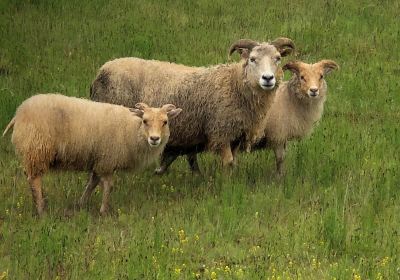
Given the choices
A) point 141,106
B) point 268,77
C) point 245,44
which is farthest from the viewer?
point 245,44

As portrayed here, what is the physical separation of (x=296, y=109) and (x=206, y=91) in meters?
1.21

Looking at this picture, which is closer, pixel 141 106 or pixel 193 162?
pixel 141 106

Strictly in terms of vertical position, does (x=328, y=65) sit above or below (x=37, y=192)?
above

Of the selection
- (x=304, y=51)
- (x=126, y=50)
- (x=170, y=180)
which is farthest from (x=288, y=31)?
(x=170, y=180)

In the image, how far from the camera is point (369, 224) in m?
8.11

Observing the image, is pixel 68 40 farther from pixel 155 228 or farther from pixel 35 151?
pixel 155 228

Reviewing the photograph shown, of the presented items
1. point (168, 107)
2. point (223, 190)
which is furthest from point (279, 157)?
point (168, 107)

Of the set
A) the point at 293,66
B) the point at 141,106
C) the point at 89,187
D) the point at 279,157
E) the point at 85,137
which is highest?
the point at 293,66

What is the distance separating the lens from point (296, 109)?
1034 centimetres

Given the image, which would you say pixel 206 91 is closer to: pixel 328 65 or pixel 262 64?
pixel 262 64

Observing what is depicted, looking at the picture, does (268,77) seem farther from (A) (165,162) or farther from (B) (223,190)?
(A) (165,162)

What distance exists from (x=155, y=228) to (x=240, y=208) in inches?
40.2

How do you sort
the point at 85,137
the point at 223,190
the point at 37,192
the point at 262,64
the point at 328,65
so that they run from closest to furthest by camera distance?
the point at 37,192
the point at 85,137
the point at 223,190
the point at 262,64
the point at 328,65

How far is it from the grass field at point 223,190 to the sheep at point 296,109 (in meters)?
0.30
